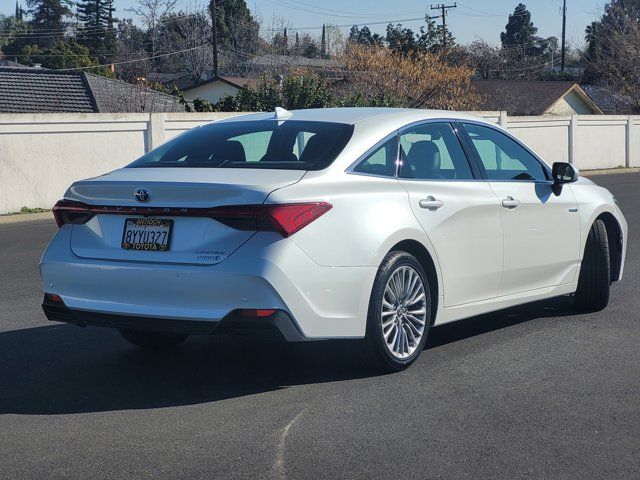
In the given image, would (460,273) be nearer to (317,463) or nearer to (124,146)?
(317,463)

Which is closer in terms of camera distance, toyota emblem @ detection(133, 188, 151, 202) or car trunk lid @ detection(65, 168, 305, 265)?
car trunk lid @ detection(65, 168, 305, 265)

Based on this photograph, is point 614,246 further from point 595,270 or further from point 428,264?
point 428,264

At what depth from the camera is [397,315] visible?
20.5 feet

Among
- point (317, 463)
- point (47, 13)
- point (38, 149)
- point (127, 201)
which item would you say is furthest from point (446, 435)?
point (47, 13)

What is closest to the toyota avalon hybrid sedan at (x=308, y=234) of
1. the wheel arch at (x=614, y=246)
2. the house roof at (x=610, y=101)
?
the wheel arch at (x=614, y=246)

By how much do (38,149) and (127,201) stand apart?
1579 cm

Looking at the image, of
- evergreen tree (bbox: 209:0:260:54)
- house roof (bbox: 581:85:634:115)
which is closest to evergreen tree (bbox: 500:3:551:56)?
evergreen tree (bbox: 209:0:260:54)

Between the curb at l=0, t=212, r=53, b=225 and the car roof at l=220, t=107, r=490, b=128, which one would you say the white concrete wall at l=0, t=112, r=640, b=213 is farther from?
the car roof at l=220, t=107, r=490, b=128

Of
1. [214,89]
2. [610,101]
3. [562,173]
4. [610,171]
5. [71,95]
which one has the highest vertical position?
[214,89]

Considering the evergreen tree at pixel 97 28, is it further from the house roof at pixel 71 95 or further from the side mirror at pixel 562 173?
the side mirror at pixel 562 173

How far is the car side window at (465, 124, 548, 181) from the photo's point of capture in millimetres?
7395

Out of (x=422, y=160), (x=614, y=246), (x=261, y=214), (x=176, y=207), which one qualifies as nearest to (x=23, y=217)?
(x=614, y=246)

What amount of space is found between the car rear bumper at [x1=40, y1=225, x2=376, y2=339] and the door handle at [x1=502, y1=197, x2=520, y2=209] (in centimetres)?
168

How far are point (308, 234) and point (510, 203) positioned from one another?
2208 millimetres
